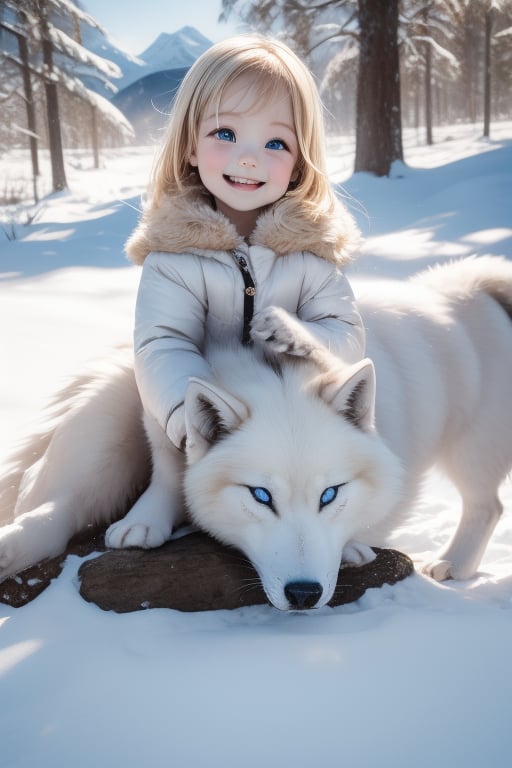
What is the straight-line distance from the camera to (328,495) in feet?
5.34

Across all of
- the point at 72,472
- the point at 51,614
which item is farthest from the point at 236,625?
the point at 72,472

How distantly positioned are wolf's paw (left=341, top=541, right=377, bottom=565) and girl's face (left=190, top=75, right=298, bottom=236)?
46.1 inches

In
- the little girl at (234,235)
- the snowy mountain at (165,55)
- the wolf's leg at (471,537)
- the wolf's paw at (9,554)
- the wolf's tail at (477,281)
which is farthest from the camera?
the snowy mountain at (165,55)

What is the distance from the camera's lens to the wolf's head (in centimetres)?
154

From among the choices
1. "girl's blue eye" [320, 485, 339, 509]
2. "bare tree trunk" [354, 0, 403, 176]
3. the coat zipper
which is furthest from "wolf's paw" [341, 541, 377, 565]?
"bare tree trunk" [354, 0, 403, 176]

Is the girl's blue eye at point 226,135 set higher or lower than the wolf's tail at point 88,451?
higher

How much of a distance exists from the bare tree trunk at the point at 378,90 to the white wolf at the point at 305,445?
9.19 metres

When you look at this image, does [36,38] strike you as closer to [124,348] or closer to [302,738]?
[124,348]

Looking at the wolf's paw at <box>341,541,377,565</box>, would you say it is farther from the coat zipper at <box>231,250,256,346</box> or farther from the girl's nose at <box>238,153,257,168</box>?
the girl's nose at <box>238,153,257,168</box>

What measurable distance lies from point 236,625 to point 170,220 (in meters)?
1.26

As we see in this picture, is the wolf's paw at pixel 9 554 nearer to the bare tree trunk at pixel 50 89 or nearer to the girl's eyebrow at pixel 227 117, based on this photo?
the girl's eyebrow at pixel 227 117

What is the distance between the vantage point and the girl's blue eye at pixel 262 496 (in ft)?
5.23

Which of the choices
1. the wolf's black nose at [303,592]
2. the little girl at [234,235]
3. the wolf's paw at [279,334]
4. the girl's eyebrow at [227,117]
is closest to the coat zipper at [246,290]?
the little girl at [234,235]

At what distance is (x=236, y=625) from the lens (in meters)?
1.64
